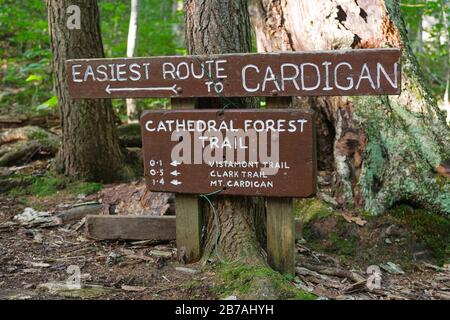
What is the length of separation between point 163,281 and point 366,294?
61.4 inches

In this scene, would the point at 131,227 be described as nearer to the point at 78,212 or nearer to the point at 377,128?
the point at 78,212

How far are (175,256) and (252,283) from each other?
3.06 ft

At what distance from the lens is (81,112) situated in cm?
591

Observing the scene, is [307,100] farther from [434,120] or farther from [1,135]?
[1,135]

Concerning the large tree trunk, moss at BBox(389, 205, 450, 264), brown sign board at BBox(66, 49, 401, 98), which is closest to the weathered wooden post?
brown sign board at BBox(66, 49, 401, 98)

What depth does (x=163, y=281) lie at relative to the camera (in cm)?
374

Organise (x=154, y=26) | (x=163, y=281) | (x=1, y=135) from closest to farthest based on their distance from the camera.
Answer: (x=163, y=281) → (x=1, y=135) → (x=154, y=26)

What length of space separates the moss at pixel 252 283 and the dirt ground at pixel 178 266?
0.07 meters

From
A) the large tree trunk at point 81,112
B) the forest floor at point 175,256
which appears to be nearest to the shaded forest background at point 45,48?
the large tree trunk at point 81,112

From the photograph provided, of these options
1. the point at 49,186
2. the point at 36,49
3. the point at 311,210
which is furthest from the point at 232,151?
the point at 36,49

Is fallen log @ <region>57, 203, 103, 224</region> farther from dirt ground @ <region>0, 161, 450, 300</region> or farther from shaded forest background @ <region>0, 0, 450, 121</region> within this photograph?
shaded forest background @ <region>0, 0, 450, 121</region>

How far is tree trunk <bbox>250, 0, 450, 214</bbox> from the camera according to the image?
4949 mm

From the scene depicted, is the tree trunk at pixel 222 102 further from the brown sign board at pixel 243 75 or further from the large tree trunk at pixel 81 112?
the large tree trunk at pixel 81 112
